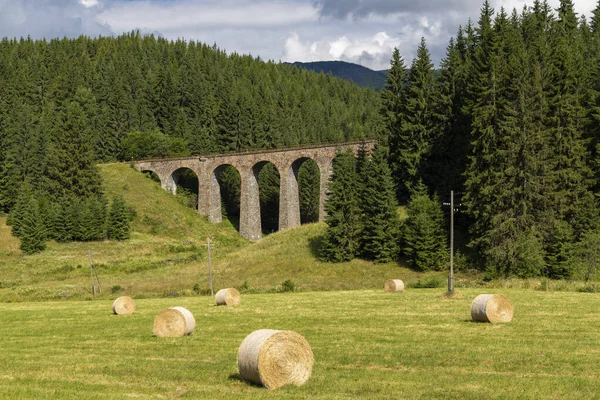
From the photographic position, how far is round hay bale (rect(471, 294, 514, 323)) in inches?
930

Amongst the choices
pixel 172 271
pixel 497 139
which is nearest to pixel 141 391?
pixel 497 139

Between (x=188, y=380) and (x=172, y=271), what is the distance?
162 ft

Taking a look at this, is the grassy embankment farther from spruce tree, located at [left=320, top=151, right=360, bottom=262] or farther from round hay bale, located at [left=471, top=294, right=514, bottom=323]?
round hay bale, located at [left=471, top=294, right=514, bottom=323]

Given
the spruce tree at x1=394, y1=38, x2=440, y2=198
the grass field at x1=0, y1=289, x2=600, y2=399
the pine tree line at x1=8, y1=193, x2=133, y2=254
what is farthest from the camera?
the pine tree line at x1=8, y1=193, x2=133, y2=254

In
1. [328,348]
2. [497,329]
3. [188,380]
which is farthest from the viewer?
[497,329]

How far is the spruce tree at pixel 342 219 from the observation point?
62.8 meters

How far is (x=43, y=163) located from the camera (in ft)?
320

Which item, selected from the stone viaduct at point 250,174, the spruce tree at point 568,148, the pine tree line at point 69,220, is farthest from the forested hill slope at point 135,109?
the spruce tree at point 568,148

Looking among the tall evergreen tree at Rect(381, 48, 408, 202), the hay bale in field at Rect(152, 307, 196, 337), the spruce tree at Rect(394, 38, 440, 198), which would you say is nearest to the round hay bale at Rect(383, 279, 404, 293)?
the hay bale in field at Rect(152, 307, 196, 337)

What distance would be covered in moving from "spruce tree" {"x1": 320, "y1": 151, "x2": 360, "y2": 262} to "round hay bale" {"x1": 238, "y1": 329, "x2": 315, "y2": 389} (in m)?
47.9

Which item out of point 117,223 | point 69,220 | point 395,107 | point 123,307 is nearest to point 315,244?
point 395,107

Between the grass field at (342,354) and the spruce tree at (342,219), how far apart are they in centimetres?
3073

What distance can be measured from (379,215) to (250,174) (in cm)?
4027

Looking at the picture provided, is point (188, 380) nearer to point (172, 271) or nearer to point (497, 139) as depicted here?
point (497, 139)
